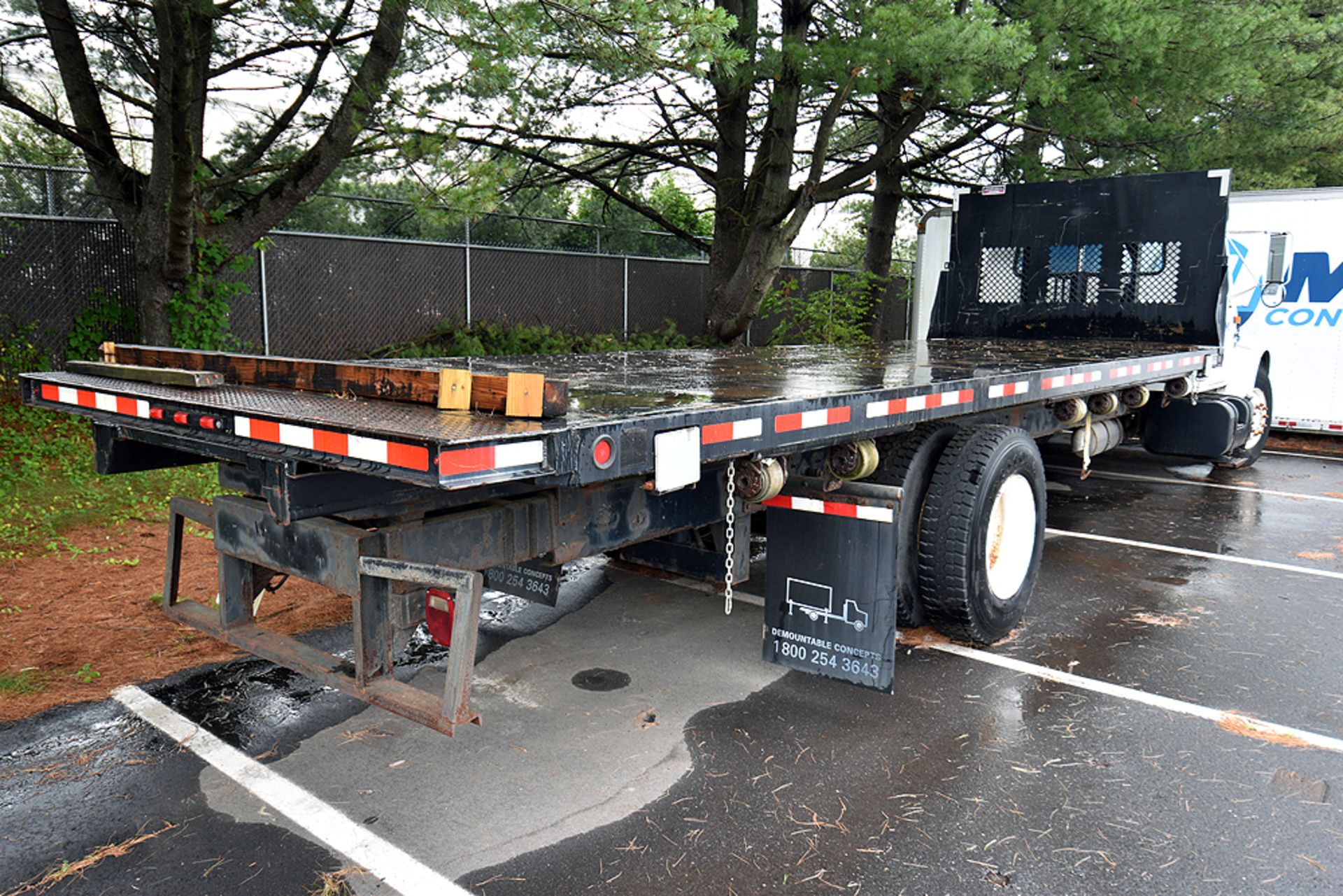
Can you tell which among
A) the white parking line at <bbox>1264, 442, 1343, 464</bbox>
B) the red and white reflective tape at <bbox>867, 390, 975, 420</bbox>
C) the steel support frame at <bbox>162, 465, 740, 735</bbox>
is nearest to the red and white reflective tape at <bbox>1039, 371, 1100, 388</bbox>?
the red and white reflective tape at <bbox>867, 390, 975, 420</bbox>

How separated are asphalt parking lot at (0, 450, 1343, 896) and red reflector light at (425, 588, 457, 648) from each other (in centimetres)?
61

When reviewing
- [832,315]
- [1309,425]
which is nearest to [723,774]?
[1309,425]

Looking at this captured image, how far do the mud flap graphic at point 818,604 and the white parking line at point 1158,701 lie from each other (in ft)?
2.83

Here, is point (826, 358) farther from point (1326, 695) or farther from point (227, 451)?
point (227, 451)

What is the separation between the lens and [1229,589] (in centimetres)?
609

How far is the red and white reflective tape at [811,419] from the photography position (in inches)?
132

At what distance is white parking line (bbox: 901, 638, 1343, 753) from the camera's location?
3959mm

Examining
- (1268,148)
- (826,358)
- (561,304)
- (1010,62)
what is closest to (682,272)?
(561,304)

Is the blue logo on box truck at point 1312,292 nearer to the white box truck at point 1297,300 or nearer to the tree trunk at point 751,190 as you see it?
the white box truck at point 1297,300

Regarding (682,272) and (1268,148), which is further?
(682,272)

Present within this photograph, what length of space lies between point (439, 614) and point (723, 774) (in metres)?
1.21

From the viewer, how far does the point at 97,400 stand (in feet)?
11.4

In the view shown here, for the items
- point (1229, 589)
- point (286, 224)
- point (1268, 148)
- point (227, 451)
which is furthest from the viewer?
point (1268, 148)

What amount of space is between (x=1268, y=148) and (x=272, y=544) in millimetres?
15142
